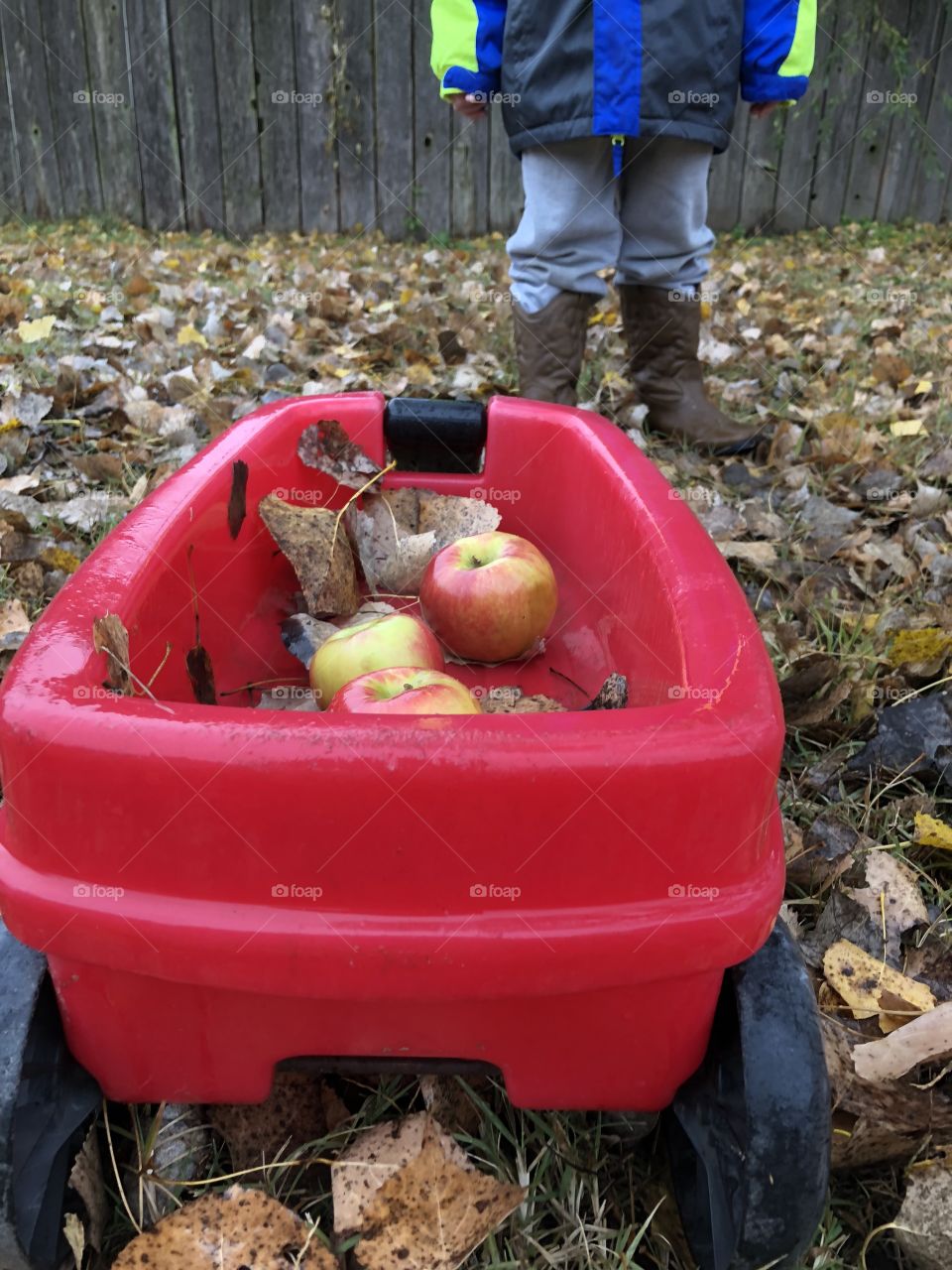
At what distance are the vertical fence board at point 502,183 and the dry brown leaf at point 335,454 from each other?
4496 millimetres

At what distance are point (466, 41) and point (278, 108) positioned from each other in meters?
3.75

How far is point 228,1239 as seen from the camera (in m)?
0.84

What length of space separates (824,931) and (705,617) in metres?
0.47

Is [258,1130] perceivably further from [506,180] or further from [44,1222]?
[506,180]

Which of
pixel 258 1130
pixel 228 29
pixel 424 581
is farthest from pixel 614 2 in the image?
pixel 228 29

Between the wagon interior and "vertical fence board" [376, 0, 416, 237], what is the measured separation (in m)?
4.61

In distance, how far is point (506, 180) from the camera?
222 inches

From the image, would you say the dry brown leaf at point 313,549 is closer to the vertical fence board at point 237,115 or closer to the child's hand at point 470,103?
the child's hand at point 470,103

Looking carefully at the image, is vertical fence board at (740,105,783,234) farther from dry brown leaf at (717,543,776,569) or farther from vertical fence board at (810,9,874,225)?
dry brown leaf at (717,543,776,569)

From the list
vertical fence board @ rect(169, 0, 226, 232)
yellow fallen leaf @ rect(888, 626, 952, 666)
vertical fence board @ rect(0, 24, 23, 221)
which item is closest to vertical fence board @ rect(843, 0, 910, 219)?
vertical fence board @ rect(169, 0, 226, 232)
